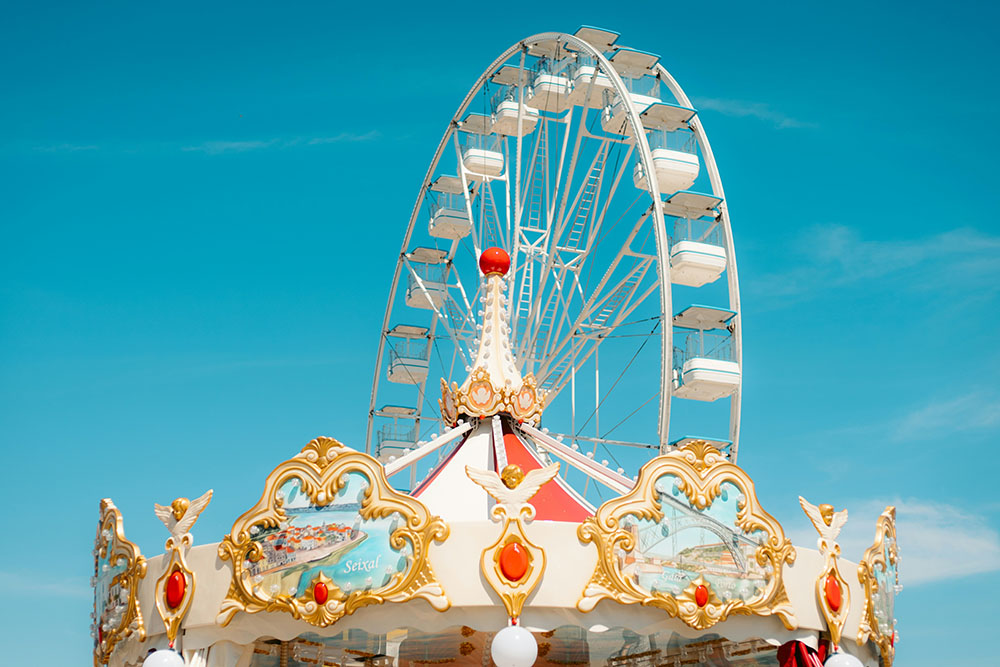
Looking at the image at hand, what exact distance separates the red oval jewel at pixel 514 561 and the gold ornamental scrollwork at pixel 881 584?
333 centimetres

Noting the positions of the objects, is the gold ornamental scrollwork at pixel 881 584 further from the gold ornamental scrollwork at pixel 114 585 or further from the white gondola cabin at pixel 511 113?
the white gondola cabin at pixel 511 113

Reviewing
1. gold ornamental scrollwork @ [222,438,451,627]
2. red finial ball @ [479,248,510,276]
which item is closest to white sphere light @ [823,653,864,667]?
gold ornamental scrollwork @ [222,438,451,627]

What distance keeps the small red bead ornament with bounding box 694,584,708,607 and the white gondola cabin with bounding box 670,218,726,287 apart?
7.28 m

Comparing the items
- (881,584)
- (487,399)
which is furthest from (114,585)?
(881,584)

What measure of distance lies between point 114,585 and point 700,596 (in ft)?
17.6

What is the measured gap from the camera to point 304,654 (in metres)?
13.5

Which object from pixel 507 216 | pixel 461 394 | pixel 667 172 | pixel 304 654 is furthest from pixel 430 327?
pixel 304 654

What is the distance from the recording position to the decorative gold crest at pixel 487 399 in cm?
1436

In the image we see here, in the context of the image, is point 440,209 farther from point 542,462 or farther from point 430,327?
point 542,462

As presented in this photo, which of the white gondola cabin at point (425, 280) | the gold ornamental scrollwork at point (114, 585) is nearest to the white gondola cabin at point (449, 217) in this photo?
the white gondola cabin at point (425, 280)

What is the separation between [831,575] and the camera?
11055 millimetres

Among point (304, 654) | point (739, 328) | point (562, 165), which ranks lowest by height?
point (304, 654)

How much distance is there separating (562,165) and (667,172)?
5.99 feet

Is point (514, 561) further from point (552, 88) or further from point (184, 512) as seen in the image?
point (552, 88)
